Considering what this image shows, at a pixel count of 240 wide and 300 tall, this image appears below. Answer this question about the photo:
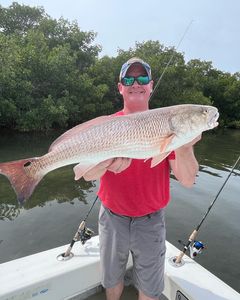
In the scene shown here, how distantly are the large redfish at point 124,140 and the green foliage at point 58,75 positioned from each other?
18.3 metres

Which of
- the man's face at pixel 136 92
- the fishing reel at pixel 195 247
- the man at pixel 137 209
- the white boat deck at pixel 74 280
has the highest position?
the man's face at pixel 136 92

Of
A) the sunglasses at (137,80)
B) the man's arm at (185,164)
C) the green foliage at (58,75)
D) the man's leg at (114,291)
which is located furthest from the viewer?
the green foliage at (58,75)

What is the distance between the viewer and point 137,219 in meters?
2.89

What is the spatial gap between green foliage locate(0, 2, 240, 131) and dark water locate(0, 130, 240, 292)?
1185 cm

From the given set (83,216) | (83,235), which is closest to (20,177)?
(83,235)

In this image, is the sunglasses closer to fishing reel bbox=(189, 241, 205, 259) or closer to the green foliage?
fishing reel bbox=(189, 241, 205, 259)

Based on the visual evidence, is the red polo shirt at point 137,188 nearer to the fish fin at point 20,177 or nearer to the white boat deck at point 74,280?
the fish fin at point 20,177

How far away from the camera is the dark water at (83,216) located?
19.5 ft

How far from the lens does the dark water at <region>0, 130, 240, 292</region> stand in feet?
19.5

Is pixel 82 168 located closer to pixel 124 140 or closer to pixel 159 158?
pixel 124 140

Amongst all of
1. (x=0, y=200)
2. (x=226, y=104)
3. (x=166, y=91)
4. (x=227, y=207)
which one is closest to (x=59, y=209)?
(x=0, y=200)

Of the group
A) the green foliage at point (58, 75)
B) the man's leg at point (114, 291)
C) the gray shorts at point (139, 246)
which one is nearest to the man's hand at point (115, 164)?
the gray shorts at point (139, 246)

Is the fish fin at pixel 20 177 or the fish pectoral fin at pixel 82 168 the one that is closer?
the fish fin at pixel 20 177

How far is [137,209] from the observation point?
2.85 metres
